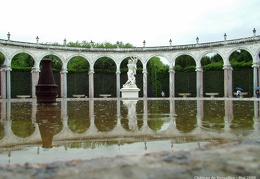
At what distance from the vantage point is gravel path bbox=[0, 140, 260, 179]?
2604 millimetres

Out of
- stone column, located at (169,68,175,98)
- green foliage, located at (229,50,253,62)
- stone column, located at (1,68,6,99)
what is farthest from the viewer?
green foliage, located at (229,50,253,62)

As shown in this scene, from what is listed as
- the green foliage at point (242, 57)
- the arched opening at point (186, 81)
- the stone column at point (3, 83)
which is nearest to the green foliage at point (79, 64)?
the stone column at point (3, 83)

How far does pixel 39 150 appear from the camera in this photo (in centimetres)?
411

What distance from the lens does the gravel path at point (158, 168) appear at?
103 inches

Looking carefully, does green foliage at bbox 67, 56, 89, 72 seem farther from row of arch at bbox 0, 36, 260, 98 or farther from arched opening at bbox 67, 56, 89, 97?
row of arch at bbox 0, 36, 260, 98

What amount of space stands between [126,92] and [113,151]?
80.3ft

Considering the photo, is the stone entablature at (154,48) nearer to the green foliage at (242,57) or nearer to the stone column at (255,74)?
the stone column at (255,74)

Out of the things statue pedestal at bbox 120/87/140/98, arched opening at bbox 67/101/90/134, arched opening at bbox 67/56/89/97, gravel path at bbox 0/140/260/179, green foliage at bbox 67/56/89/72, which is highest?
green foliage at bbox 67/56/89/72

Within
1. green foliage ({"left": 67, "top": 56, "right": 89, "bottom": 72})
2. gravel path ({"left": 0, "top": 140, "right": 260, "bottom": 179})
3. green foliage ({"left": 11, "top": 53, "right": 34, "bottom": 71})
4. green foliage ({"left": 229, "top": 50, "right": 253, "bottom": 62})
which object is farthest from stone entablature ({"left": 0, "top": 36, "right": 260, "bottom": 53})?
gravel path ({"left": 0, "top": 140, "right": 260, "bottom": 179})

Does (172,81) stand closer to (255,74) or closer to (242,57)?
(255,74)

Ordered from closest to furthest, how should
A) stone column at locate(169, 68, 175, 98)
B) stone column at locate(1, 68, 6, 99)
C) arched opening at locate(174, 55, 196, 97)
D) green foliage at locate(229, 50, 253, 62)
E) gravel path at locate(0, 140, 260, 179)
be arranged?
gravel path at locate(0, 140, 260, 179) < stone column at locate(1, 68, 6, 99) < stone column at locate(169, 68, 175, 98) < arched opening at locate(174, 55, 196, 97) < green foliage at locate(229, 50, 253, 62)

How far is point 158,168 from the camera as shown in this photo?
2.82 meters

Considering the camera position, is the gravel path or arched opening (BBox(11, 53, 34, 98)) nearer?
the gravel path

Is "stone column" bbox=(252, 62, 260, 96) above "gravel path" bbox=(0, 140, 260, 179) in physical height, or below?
above
